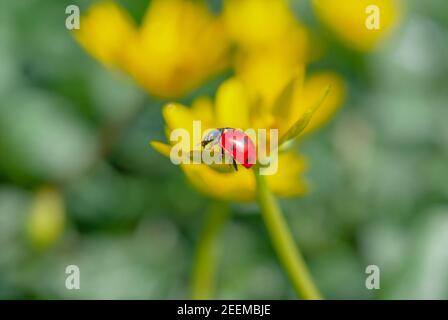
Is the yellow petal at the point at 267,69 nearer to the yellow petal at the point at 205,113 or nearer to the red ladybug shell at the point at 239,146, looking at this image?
the yellow petal at the point at 205,113

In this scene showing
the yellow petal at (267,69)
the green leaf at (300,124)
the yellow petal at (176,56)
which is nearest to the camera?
the green leaf at (300,124)

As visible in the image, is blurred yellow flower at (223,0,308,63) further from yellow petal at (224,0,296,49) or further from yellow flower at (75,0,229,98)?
yellow flower at (75,0,229,98)

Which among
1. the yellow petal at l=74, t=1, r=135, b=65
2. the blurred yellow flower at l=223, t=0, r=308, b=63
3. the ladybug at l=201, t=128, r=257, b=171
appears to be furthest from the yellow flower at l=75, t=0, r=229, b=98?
the ladybug at l=201, t=128, r=257, b=171

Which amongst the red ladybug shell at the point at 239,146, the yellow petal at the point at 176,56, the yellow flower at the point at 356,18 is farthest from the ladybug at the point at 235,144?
the yellow flower at the point at 356,18

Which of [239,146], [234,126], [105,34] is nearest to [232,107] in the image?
[234,126]

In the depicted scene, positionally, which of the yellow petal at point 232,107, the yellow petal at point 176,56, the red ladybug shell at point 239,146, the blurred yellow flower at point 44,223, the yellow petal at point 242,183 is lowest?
the red ladybug shell at point 239,146

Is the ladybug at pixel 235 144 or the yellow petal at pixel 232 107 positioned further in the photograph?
the yellow petal at pixel 232 107

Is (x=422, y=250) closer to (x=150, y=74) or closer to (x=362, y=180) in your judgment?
→ (x=362, y=180)

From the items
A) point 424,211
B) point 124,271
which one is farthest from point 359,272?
point 124,271
